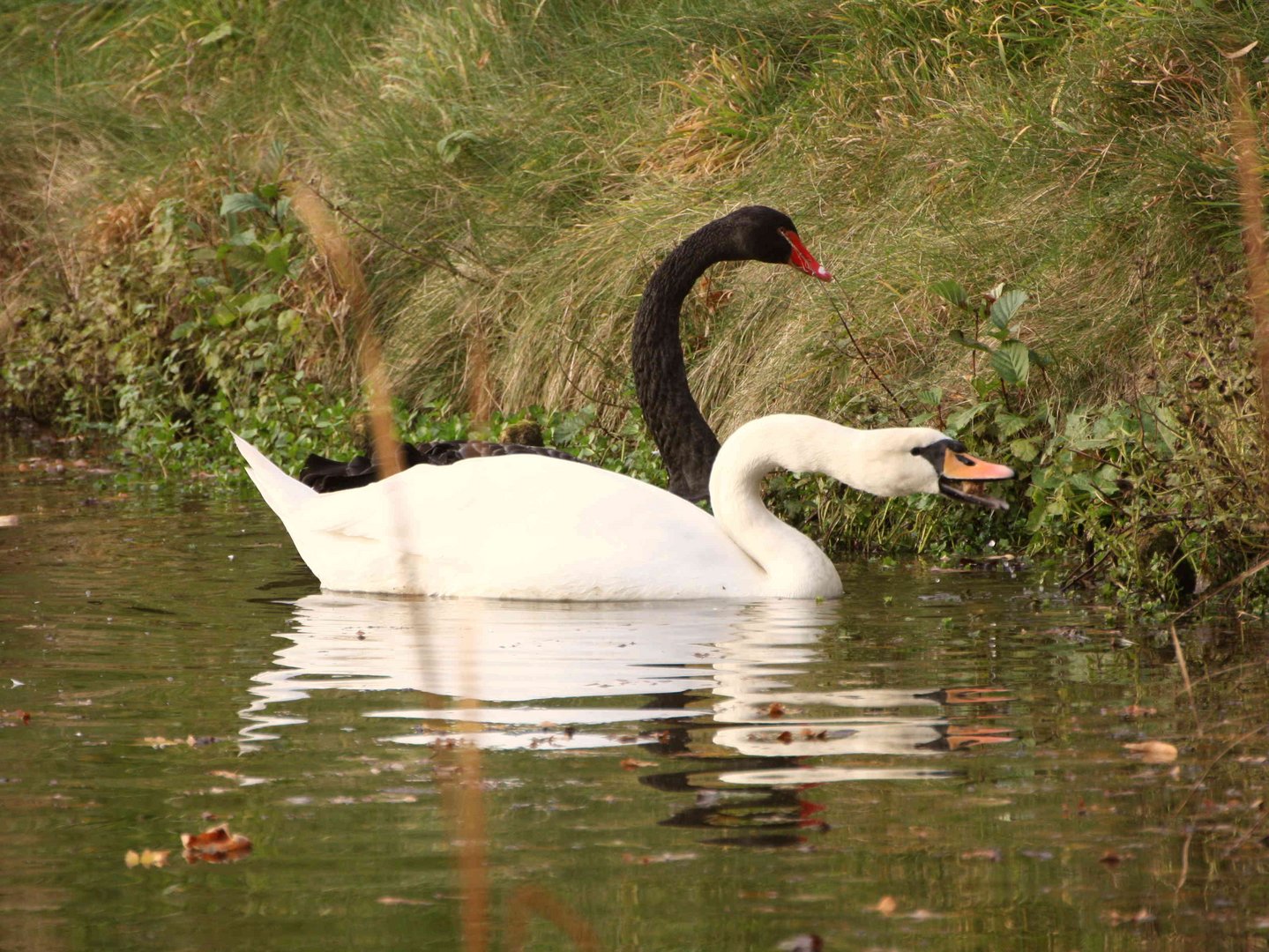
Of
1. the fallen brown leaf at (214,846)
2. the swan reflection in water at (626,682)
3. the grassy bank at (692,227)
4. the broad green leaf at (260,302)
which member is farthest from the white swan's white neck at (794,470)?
the broad green leaf at (260,302)

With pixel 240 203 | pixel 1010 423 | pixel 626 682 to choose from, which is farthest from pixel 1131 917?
pixel 240 203

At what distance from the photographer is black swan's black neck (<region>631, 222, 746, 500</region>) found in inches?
319

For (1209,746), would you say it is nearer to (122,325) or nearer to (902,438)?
(902,438)

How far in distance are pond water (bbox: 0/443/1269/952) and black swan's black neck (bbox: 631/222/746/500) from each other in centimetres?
158

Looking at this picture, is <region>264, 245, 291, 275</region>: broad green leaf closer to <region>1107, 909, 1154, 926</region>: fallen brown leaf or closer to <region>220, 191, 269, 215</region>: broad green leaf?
<region>220, 191, 269, 215</region>: broad green leaf

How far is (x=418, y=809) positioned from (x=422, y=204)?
847cm

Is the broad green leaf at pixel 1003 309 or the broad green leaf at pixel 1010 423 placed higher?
the broad green leaf at pixel 1003 309

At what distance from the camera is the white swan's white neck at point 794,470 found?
21.5 feet

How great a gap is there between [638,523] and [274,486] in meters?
1.60

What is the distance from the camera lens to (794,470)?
672cm

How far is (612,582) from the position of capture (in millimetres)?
6625

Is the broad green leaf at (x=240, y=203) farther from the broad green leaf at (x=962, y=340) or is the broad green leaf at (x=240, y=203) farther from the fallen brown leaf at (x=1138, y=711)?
the fallen brown leaf at (x=1138, y=711)

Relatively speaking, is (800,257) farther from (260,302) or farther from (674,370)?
(260,302)

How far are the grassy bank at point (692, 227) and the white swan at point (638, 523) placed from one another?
733 millimetres
